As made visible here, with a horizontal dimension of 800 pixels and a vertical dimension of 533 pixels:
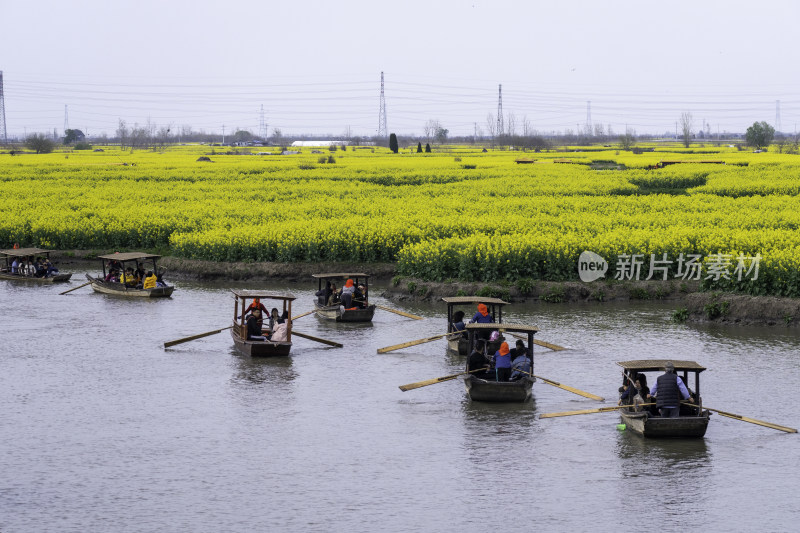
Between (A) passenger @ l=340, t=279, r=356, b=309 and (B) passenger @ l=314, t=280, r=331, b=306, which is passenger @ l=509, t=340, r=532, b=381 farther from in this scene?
(B) passenger @ l=314, t=280, r=331, b=306

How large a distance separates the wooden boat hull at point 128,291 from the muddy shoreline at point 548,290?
6017mm

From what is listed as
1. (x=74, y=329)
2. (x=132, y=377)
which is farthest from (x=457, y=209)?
(x=132, y=377)

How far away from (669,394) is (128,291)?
2749 centimetres

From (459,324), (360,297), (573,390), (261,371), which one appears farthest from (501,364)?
(360,297)

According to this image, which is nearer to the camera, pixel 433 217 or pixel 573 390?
pixel 573 390

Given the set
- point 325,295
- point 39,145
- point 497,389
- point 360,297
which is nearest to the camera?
point 497,389

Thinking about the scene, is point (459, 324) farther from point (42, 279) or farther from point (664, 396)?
point (42, 279)

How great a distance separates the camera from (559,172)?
98.8 m

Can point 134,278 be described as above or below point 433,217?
below

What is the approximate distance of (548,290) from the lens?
40.7 metres

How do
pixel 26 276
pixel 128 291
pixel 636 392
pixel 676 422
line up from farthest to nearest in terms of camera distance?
pixel 26 276 → pixel 128 291 → pixel 636 392 → pixel 676 422

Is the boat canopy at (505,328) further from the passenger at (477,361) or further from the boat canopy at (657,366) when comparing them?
the boat canopy at (657,366)

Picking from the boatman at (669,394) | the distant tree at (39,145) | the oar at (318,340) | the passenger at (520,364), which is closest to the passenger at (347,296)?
the oar at (318,340)

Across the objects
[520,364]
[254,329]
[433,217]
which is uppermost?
[433,217]
